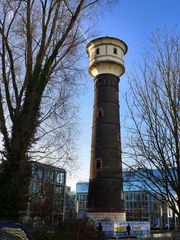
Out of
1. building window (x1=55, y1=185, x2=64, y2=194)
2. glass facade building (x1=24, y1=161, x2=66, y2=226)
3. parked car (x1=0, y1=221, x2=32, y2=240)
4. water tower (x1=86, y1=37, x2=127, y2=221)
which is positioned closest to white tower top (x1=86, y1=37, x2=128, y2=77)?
water tower (x1=86, y1=37, x2=127, y2=221)

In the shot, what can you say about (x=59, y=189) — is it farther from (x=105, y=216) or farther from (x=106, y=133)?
(x=105, y=216)

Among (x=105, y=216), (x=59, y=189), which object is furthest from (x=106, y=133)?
(x=59, y=189)

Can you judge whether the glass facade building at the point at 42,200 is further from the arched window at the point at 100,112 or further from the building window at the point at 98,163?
the arched window at the point at 100,112

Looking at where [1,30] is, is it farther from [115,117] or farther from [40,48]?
[115,117]

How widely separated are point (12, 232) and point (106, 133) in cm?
2211

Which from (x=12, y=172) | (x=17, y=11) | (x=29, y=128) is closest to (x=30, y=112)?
(x=29, y=128)

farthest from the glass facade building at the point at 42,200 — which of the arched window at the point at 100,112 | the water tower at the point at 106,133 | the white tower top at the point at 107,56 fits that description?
the white tower top at the point at 107,56

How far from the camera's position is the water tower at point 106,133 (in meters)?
24.4

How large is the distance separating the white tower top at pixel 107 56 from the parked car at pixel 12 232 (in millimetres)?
25039

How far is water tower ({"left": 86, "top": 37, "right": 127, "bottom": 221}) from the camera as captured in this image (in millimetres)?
24423

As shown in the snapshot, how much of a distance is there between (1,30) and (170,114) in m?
8.87

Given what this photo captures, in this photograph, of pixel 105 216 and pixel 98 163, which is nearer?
pixel 105 216

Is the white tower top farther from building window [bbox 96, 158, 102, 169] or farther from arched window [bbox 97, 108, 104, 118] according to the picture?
building window [bbox 96, 158, 102, 169]

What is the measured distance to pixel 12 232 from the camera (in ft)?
13.9
